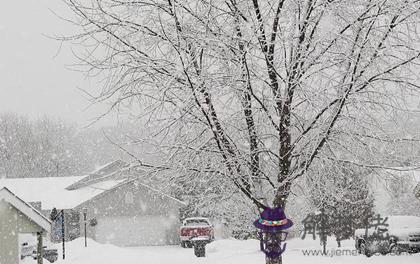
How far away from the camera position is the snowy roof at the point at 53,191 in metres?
37.8

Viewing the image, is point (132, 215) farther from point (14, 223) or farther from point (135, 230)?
point (14, 223)

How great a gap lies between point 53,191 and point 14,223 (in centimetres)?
2384

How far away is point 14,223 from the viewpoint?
17.8 m

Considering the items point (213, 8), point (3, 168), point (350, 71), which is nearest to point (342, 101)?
point (350, 71)

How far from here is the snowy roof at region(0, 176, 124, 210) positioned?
124 feet

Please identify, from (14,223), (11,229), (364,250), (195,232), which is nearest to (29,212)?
(14,223)

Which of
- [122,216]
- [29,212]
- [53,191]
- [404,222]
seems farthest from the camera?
[53,191]

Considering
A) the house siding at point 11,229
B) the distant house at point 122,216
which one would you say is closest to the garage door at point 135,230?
the distant house at point 122,216

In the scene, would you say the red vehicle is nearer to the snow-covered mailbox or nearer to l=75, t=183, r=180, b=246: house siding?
l=75, t=183, r=180, b=246: house siding

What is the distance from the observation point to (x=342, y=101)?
199 inches

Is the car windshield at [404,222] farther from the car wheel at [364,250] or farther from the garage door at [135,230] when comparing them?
the garage door at [135,230]

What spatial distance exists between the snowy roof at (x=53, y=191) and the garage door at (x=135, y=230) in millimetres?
2410

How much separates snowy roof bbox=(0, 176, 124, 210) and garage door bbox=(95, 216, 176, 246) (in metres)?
2.41

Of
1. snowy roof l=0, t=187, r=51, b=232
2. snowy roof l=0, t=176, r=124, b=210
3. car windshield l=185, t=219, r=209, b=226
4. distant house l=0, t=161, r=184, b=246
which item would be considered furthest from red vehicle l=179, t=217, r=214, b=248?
snowy roof l=0, t=187, r=51, b=232
